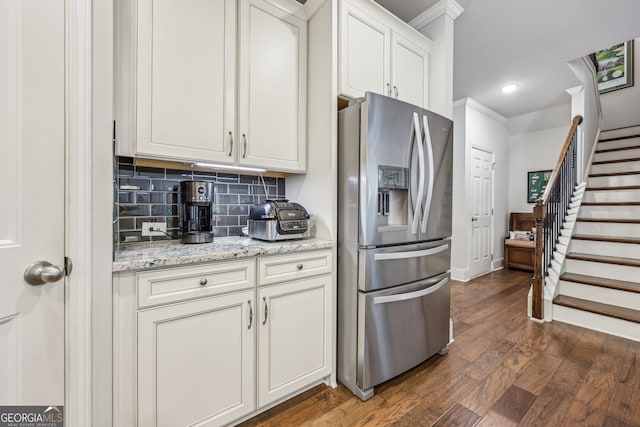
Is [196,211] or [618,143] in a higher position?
[618,143]

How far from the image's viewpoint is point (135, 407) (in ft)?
3.65

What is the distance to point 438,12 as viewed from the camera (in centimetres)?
219

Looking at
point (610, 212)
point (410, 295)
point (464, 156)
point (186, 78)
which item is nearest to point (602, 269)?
point (610, 212)

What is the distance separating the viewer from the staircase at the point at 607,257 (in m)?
2.48

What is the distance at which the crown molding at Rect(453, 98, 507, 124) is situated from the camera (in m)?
4.08

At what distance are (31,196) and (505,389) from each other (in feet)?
8.36

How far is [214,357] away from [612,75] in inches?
271

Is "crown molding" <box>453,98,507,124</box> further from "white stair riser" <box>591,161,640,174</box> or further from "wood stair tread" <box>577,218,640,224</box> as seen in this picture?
"wood stair tread" <box>577,218,640,224</box>

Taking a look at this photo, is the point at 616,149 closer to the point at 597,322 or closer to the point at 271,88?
the point at 597,322

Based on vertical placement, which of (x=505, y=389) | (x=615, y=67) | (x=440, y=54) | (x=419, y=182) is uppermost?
(x=615, y=67)

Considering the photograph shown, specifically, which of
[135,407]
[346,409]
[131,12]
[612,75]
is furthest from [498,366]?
[612,75]

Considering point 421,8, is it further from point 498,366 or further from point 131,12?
point 498,366

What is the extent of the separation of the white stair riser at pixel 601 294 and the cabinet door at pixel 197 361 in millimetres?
3270

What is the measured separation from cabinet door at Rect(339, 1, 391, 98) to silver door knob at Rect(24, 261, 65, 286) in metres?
1.64
